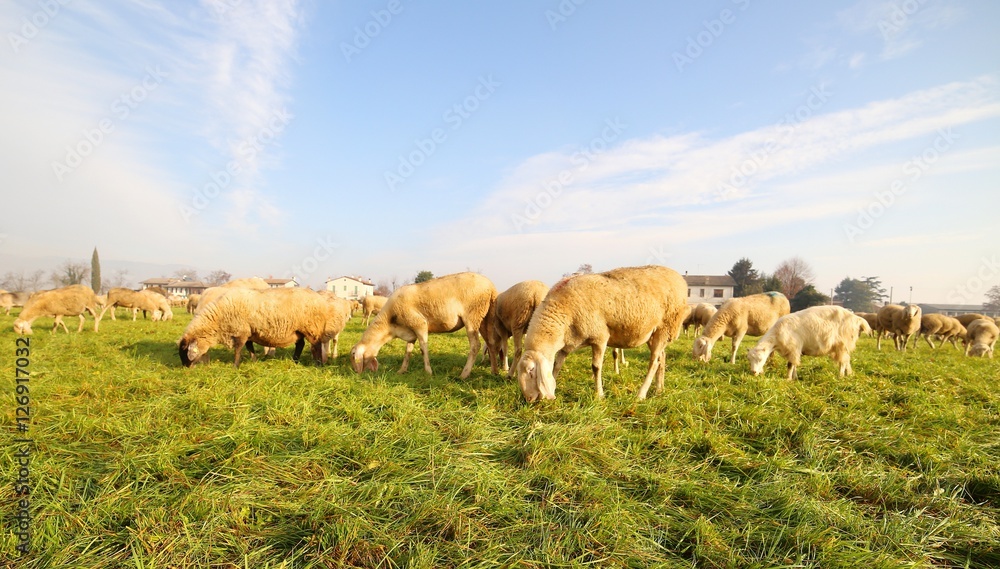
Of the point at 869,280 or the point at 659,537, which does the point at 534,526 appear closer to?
the point at 659,537

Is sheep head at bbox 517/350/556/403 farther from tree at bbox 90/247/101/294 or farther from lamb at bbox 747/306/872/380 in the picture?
tree at bbox 90/247/101/294

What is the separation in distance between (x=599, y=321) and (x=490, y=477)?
3.72 m

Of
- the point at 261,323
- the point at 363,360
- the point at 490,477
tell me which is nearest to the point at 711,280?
the point at 363,360

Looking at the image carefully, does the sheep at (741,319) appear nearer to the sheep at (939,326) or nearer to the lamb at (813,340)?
the lamb at (813,340)

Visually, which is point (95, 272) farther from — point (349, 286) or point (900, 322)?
point (900, 322)

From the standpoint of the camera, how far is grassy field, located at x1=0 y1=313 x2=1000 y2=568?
9.46 feet

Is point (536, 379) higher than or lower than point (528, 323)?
lower

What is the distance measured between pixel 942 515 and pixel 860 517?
939mm

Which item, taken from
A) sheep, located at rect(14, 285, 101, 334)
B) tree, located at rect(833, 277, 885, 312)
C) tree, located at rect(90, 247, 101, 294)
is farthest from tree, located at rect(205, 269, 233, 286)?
tree, located at rect(833, 277, 885, 312)

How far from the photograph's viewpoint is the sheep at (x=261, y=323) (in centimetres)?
873

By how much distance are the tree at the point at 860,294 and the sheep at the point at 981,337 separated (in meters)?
81.3

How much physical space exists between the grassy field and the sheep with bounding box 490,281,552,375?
2.49m

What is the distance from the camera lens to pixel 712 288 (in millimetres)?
67125

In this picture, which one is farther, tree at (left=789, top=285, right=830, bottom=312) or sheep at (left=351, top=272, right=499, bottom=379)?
tree at (left=789, top=285, right=830, bottom=312)
